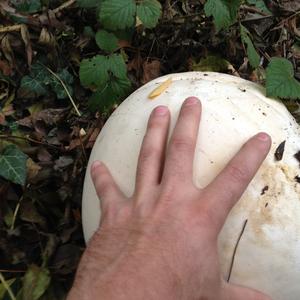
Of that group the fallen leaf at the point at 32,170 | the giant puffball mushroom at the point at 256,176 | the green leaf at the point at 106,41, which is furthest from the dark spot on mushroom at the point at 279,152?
the fallen leaf at the point at 32,170

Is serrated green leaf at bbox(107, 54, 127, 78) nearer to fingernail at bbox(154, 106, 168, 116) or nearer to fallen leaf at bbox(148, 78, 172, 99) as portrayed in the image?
fallen leaf at bbox(148, 78, 172, 99)

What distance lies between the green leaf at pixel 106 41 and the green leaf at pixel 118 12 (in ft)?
0.46

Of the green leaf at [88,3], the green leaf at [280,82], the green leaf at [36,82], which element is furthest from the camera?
the green leaf at [36,82]

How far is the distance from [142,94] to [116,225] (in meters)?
0.57

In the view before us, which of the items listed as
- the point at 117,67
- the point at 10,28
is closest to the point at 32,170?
the point at 117,67

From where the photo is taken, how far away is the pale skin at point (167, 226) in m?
1.48

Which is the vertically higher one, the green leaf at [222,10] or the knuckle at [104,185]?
the green leaf at [222,10]

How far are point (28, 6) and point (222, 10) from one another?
109 cm

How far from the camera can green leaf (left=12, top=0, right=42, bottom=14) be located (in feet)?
9.18

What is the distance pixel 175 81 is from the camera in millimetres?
1992

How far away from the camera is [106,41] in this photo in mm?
2389

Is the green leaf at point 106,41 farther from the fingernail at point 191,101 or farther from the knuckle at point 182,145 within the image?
the knuckle at point 182,145

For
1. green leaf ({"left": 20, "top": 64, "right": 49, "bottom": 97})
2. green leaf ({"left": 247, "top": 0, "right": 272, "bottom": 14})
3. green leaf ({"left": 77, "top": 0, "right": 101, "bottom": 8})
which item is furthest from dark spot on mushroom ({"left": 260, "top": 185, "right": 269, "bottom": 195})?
green leaf ({"left": 247, "top": 0, "right": 272, "bottom": 14})

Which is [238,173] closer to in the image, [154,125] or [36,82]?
[154,125]
